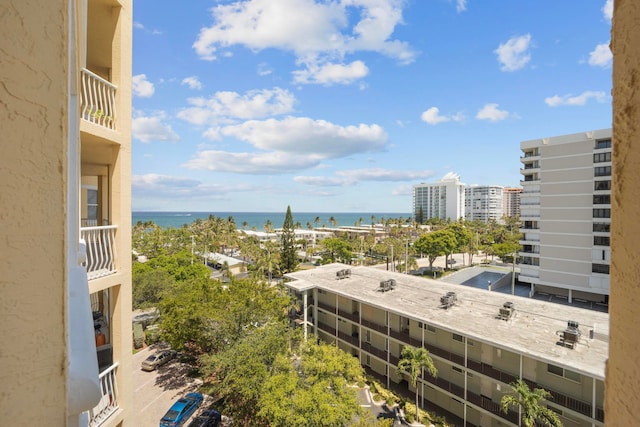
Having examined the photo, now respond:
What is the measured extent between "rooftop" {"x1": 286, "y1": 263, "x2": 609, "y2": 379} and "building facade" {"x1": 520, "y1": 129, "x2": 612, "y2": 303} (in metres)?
18.1

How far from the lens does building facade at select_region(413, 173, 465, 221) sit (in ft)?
530

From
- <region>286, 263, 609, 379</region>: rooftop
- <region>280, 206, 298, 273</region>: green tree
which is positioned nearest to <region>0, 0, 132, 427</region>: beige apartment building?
<region>286, 263, 609, 379</region>: rooftop

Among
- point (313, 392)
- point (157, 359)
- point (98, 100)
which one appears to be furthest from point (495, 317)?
point (157, 359)

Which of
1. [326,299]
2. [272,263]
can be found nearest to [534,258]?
[326,299]

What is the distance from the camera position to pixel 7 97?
112cm

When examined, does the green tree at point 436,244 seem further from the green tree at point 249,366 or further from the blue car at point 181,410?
the blue car at point 181,410

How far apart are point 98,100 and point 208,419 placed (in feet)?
52.5

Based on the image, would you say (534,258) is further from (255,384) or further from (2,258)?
(2,258)

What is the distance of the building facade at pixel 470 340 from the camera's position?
13.1 meters

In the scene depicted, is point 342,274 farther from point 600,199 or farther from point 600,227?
point 600,199

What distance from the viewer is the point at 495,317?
16.5 meters

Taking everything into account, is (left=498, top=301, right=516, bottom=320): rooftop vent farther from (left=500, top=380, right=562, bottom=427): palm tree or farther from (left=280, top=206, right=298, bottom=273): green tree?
(left=280, top=206, right=298, bottom=273): green tree

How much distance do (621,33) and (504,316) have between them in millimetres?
18765

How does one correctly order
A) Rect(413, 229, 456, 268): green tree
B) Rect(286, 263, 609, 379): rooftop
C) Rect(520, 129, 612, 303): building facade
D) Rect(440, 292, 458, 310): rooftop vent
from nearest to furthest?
Rect(286, 263, 609, 379): rooftop < Rect(440, 292, 458, 310): rooftop vent < Rect(520, 129, 612, 303): building facade < Rect(413, 229, 456, 268): green tree
